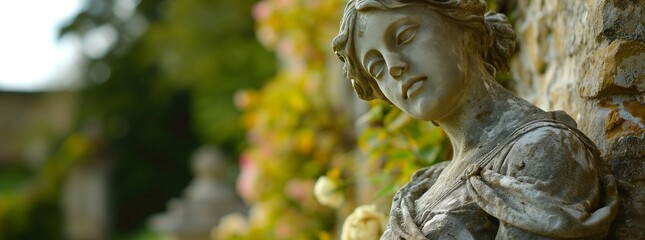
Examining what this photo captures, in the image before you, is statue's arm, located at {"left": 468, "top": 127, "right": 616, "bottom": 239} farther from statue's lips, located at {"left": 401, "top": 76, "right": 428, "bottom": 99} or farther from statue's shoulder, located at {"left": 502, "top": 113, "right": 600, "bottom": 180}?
statue's lips, located at {"left": 401, "top": 76, "right": 428, "bottom": 99}

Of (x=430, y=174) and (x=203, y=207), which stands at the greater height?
(x=203, y=207)

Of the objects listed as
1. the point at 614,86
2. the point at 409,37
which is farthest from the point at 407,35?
the point at 614,86

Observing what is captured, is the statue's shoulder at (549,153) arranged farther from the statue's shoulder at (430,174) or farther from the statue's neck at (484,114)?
the statue's shoulder at (430,174)

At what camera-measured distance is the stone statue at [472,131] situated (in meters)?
1.62

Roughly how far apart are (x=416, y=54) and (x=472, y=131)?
0.20 metres

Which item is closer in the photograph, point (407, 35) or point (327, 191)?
point (407, 35)

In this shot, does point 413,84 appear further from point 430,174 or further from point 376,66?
point 430,174

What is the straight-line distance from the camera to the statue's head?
1.80 m

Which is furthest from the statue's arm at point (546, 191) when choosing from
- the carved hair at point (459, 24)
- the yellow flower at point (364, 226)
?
the yellow flower at point (364, 226)

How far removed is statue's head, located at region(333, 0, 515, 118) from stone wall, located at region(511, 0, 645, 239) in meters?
0.35

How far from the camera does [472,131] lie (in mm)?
1877

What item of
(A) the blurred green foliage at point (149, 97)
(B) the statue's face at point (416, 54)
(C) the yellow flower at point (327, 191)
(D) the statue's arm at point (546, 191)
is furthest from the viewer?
(A) the blurred green foliage at point (149, 97)

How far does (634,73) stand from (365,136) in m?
1.31

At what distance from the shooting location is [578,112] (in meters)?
2.25
